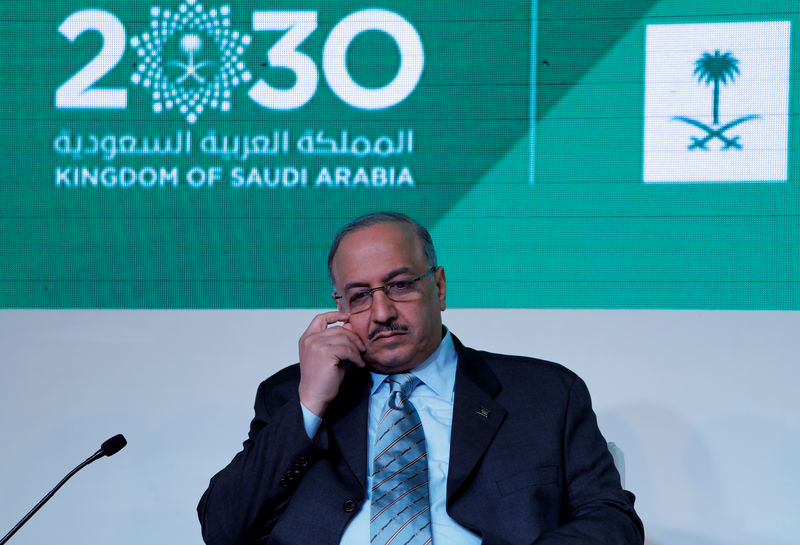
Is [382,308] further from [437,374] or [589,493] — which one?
[589,493]

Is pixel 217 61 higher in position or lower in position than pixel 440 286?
higher

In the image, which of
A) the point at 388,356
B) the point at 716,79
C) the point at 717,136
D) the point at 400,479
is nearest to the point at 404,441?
the point at 400,479

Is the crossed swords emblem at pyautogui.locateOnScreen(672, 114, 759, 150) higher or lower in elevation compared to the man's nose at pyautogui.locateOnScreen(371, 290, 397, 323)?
higher

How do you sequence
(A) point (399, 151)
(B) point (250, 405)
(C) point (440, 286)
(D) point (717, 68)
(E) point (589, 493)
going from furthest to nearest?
(B) point (250, 405) < (A) point (399, 151) < (D) point (717, 68) < (C) point (440, 286) < (E) point (589, 493)

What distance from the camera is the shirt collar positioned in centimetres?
188

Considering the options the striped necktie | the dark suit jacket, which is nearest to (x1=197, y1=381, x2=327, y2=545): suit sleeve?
the dark suit jacket

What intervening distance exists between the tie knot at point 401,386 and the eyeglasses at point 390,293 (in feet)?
0.61

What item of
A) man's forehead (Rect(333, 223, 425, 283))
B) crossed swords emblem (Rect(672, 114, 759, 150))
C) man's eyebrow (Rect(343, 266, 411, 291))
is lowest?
man's eyebrow (Rect(343, 266, 411, 291))

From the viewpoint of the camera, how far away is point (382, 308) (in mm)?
1792

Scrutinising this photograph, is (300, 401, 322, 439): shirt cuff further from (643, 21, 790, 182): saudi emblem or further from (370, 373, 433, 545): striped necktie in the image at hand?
(643, 21, 790, 182): saudi emblem

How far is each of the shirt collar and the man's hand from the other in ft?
0.46

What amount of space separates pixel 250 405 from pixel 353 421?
995mm

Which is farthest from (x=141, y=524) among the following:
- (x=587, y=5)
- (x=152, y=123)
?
(x=587, y=5)

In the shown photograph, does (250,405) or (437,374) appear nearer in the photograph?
(437,374)
